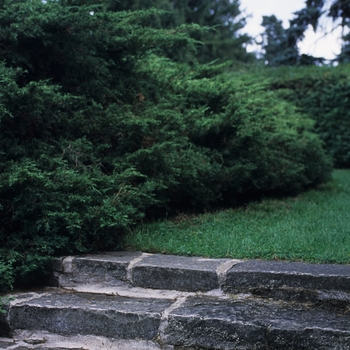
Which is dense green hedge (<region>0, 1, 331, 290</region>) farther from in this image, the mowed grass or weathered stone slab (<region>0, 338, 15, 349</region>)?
weathered stone slab (<region>0, 338, 15, 349</region>)

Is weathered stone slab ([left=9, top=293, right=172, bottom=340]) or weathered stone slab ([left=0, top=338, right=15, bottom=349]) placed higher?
weathered stone slab ([left=9, top=293, right=172, bottom=340])

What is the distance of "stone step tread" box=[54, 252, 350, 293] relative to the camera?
3.00 metres

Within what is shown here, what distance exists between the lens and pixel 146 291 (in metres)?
3.32

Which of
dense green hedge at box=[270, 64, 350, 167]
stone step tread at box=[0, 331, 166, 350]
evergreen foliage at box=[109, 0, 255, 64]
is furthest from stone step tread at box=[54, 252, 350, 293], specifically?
evergreen foliage at box=[109, 0, 255, 64]

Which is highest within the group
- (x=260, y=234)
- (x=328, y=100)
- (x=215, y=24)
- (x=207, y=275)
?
(x=215, y=24)

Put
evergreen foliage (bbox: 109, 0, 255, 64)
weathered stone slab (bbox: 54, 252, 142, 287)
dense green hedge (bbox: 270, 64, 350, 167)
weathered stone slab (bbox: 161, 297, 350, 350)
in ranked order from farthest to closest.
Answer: evergreen foliage (bbox: 109, 0, 255, 64) < dense green hedge (bbox: 270, 64, 350, 167) < weathered stone slab (bbox: 54, 252, 142, 287) < weathered stone slab (bbox: 161, 297, 350, 350)

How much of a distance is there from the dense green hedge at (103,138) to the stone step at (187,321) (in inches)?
13.7

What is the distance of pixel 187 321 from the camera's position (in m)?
2.79

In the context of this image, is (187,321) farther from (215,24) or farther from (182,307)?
(215,24)

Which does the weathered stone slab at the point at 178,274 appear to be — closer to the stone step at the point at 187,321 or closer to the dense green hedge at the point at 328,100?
the stone step at the point at 187,321

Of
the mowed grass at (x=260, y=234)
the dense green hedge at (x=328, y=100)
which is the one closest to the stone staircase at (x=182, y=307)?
the mowed grass at (x=260, y=234)

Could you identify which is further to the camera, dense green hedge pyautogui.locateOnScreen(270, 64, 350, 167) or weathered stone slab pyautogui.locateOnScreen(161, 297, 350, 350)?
dense green hedge pyautogui.locateOnScreen(270, 64, 350, 167)

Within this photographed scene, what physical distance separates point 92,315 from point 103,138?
2.00 m

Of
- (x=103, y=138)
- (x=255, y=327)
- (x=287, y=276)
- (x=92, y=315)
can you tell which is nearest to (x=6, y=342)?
(x=92, y=315)
